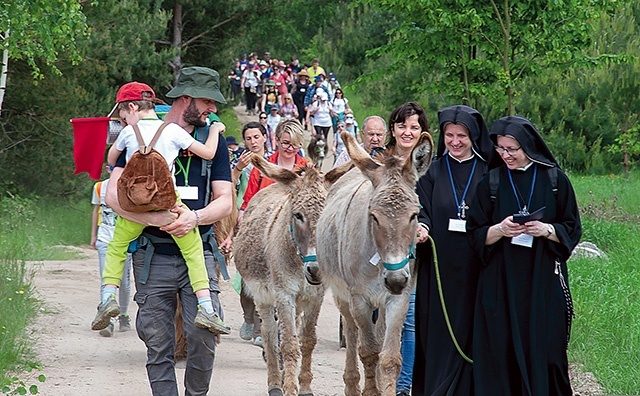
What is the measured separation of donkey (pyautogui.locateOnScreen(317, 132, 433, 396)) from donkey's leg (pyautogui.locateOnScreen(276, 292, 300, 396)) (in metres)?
0.35

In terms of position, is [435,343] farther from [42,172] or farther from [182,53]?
[182,53]

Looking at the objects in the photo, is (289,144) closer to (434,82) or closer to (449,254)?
(449,254)

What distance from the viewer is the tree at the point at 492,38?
46.8ft

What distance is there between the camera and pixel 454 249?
713 cm

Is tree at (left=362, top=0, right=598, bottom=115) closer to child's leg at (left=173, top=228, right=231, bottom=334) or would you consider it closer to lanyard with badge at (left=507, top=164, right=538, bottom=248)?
lanyard with badge at (left=507, top=164, right=538, bottom=248)

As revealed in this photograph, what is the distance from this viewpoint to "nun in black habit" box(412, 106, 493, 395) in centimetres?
705

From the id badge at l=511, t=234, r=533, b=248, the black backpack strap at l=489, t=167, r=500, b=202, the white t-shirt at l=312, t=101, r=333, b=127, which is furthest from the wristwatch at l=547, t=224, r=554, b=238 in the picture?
the white t-shirt at l=312, t=101, r=333, b=127

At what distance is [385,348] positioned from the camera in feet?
23.8

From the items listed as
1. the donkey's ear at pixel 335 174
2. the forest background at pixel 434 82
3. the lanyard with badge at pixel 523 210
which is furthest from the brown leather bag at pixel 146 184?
the forest background at pixel 434 82

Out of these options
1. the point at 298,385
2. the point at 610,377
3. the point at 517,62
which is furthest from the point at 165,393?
the point at 517,62

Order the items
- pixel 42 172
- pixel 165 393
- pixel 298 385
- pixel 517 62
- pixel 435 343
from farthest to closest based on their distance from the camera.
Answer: pixel 42 172 → pixel 517 62 → pixel 298 385 → pixel 435 343 → pixel 165 393

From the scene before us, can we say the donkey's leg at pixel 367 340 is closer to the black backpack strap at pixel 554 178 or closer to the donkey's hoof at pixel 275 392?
the donkey's hoof at pixel 275 392

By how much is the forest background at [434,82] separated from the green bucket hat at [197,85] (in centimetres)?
323

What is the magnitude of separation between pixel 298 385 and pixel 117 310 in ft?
8.27
